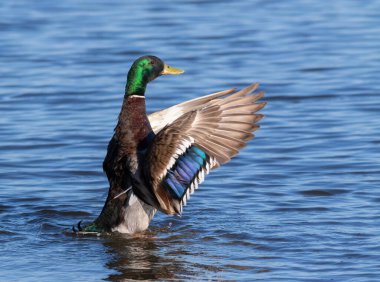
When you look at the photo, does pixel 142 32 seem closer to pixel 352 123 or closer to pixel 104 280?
pixel 352 123

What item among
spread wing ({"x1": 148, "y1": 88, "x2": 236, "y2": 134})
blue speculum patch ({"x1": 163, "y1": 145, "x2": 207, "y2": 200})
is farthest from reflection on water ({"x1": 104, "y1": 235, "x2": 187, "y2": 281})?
spread wing ({"x1": 148, "y1": 88, "x2": 236, "y2": 134})

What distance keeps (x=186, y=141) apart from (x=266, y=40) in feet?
27.5

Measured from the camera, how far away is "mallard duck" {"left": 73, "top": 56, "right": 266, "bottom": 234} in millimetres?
7633

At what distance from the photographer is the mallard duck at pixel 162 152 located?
25.0 feet

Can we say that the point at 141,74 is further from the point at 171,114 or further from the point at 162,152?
the point at 162,152

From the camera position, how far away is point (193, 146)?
7656 millimetres

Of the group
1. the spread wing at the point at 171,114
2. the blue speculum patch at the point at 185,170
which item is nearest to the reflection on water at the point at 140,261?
the blue speculum patch at the point at 185,170

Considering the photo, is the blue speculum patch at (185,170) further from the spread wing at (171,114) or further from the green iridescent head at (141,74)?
the spread wing at (171,114)

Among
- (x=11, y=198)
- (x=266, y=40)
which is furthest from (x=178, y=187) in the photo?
(x=266, y=40)

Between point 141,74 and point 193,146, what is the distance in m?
0.94

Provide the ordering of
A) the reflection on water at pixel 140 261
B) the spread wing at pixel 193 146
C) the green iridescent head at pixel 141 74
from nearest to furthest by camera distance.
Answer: the reflection on water at pixel 140 261, the spread wing at pixel 193 146, the green iridescent head at pixel 141 74

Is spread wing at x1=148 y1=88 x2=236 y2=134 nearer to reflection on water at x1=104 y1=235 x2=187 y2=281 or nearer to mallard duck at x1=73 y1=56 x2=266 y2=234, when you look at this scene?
mallard duck at x1=73 y1=56 x2=266 y2=234

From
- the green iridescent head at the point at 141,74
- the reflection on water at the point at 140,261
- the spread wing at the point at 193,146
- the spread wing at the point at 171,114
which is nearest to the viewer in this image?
the reflection on water at the point at 140,261

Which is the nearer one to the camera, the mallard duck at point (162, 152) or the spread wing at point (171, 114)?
the mallard duck at point (162, 152)
